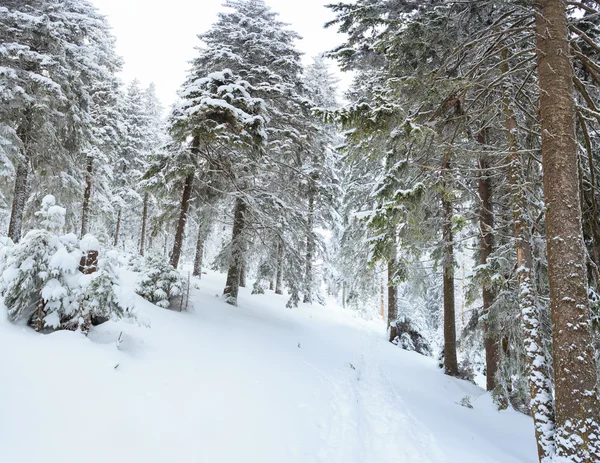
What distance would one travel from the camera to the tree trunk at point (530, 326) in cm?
383

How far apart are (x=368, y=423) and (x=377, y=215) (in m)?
3.22

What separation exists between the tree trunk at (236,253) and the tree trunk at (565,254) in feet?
28.7

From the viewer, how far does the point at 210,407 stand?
4.20 m

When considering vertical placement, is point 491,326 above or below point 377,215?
below

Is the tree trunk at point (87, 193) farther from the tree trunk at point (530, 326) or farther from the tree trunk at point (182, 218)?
the tree trunk at point (530, 326)

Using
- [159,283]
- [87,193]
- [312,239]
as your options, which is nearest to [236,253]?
[312,239]

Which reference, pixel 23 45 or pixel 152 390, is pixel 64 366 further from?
pixel 23 45

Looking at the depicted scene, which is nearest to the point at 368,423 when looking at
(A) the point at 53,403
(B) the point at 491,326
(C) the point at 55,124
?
(B) the point at 491,326

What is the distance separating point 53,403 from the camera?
3102mm

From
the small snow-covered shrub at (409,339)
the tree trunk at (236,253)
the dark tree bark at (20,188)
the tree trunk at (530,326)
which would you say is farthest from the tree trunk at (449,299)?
the dark tree bark at (20,188)

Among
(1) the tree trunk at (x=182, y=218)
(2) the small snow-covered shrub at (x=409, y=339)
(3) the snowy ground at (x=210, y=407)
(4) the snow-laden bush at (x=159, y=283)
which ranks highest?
(1) the tree trunk at (x=182, y=218)

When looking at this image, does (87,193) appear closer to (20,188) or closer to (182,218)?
(20,188)

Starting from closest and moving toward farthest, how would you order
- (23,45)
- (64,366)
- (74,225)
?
1. (64,366)
2. (23,45)
3. (74,225)

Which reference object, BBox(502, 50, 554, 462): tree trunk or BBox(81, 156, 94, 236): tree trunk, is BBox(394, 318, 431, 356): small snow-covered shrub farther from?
BBox(81, 156, 94, 236): tree trunk
